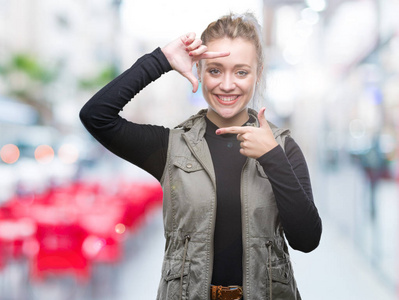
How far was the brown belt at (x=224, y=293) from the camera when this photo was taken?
150 cm

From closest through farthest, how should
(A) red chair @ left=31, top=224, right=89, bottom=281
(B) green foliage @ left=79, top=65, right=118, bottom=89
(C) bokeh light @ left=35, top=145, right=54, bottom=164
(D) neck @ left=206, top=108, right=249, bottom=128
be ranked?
(D) neck @ left=206, top=108, right=249, bottom=128 < (A) red chair @ left=31, top=224, right=89, bottom=281 < (C) bokeh light @ left=35, top=145, right=54, bottom=164 < (B) green foliage @ left=79, top=65, right=118, bottom=89

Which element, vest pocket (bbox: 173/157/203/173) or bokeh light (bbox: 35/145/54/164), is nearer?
vest pocket (bbox: 173/157/203/173)

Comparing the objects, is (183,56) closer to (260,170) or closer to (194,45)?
(194,45)

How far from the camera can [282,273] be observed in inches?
60.3

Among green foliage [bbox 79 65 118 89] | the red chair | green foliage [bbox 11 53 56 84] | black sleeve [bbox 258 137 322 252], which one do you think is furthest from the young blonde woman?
green foliage [bbox 79 65 118 89]

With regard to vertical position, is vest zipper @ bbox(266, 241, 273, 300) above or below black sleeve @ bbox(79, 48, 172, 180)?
below

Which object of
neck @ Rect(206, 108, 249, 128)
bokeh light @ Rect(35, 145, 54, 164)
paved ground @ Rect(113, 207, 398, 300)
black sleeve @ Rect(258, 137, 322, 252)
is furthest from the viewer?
bokeh light @ Rect(35, 145, 54, 164)

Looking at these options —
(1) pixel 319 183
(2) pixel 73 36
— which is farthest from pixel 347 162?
(2) pixel 73 36

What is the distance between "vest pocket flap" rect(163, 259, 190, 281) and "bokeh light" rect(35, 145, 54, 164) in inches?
683

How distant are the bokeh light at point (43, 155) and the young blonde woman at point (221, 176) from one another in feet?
56.7

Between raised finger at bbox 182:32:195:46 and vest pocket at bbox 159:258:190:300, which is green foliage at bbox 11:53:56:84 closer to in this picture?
raised finger at bbox 182:32:195:46

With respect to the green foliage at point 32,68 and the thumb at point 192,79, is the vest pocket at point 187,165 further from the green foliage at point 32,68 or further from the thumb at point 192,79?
the green foliage at point 32,68

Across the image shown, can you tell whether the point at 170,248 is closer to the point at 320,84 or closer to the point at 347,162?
the point at 347,162

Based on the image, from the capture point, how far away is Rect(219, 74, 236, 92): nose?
61.4 inches
